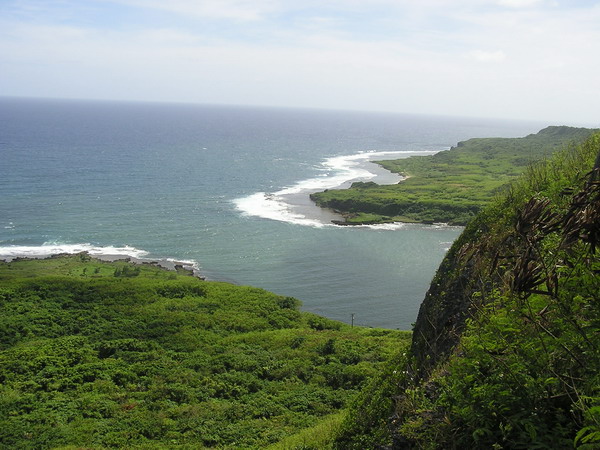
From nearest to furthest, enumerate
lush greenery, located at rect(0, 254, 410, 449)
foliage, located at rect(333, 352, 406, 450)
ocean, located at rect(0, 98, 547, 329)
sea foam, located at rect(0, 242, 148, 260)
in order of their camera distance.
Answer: foliage, located at rect(333, 352, 406, 450) < lush greenery, located at rect(0, 254, 410, 449) < ocean, located at rect(0, 98, 547, 329) < sea foam, located at rect(0, 242, 148, 260)

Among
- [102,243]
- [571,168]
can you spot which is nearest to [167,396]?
[571,168]

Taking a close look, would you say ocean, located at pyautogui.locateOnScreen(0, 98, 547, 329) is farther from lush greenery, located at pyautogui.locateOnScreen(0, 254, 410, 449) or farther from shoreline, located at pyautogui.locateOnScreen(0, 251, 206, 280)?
lush greenery, located at pyautogui.locateOnScreen(0, 254, 410, 449)

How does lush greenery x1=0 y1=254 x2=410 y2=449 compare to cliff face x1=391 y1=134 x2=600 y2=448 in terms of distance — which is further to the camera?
lush greenery x1=0 y1=254 x2=410 y2=449

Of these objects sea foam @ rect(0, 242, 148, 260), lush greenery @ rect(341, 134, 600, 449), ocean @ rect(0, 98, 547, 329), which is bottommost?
sea foam @ rect(0, 242, 148, 260)

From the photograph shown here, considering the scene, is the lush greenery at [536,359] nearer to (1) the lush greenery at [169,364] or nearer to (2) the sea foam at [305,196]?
(1) the lush greenery at [169,364]

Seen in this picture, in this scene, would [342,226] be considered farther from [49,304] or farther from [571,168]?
[571,168]

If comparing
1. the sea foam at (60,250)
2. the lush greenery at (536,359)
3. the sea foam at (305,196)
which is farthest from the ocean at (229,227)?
the lush greenery at (536,359)

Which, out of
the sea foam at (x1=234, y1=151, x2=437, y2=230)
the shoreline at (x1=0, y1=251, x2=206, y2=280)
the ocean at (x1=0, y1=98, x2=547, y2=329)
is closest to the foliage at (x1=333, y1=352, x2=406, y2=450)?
the ocean at (x1=0, y1=98, x2=547, y2=329)

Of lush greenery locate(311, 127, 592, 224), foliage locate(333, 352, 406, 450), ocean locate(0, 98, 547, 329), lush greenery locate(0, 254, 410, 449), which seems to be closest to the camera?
foliage locate(333, 352, 406, 450)
